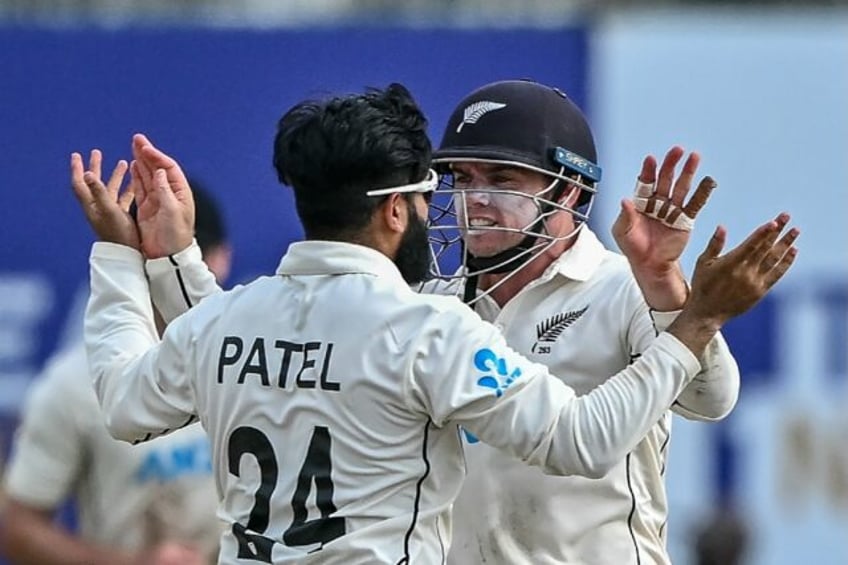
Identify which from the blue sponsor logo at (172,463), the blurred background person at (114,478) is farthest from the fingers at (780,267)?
the blue sponsor logo at (172,463)

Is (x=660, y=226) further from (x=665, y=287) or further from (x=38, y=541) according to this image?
(x=38, y=541)

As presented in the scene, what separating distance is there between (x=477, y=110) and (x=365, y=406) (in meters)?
1.02

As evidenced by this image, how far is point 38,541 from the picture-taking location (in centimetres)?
687

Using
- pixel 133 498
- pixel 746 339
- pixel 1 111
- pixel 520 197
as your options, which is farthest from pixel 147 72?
pixel 520 197

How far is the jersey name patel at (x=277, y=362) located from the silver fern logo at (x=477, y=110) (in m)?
0.90

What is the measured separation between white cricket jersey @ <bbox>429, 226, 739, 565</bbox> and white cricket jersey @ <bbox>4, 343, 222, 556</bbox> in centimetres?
201

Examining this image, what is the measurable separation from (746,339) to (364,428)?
829 cm

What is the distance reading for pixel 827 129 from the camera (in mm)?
12094

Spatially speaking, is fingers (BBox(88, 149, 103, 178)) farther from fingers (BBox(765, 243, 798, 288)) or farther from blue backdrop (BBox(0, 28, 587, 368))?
blue backdrop (BBox(0, 28, 587, 368))

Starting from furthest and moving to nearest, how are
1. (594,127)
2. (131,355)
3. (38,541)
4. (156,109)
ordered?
1. (594,127)
2. (156,109)
3. (38,541)
4. (131,355)

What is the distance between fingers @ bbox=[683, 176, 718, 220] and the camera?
4.23 meters

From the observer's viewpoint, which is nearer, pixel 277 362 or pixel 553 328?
pixel 277 362

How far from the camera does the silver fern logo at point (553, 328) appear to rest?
465 cm

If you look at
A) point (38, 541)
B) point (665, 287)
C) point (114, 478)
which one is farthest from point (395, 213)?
point (38, 541)
